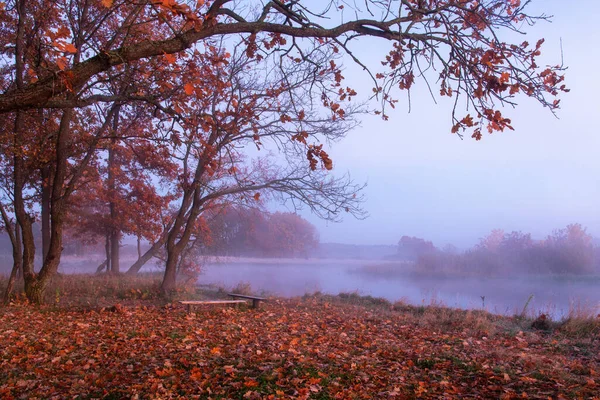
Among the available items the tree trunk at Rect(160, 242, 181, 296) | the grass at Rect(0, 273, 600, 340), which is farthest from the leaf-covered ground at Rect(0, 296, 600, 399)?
the tree trunk at Rect(160, 242, 181, 296)

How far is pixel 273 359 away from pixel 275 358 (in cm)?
3

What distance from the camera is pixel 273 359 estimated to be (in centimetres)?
590

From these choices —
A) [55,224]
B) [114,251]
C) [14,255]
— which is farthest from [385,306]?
[114,251]

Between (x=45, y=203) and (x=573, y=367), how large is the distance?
663 inches

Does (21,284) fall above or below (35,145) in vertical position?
below

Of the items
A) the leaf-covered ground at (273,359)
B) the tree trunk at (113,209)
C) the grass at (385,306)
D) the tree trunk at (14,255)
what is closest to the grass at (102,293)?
the grass at (385,306)

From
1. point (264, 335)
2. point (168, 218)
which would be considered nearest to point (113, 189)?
point (168, 218)

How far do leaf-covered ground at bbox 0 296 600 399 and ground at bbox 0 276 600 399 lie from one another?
0.06 feet

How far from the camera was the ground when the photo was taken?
→ 15.8 ft

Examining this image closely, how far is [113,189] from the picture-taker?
826 inches

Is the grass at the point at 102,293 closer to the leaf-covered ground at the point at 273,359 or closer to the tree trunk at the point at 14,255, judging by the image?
the tree trunk at the point at 14,255

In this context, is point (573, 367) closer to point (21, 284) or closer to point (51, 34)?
point (51, 34)

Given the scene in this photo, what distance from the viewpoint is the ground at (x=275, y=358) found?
482 centimetres

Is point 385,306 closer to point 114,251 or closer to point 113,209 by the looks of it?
point 113,209
